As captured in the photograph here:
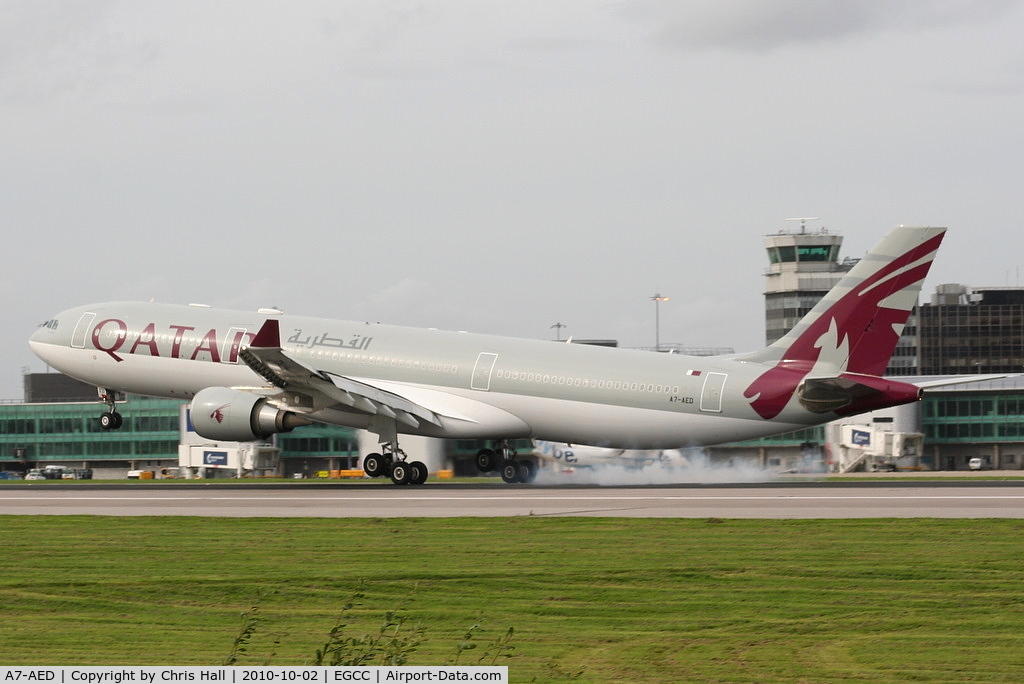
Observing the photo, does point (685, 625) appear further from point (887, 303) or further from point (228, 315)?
point (228, 315)

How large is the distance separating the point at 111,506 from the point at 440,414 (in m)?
14.2

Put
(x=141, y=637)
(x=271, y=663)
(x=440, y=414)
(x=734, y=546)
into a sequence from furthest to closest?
(x=440, y=414)
(x=734, y=546)
(x=141, y=637)
(x=271, y=663)

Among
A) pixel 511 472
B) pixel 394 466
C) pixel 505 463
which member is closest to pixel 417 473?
pixel 394 466

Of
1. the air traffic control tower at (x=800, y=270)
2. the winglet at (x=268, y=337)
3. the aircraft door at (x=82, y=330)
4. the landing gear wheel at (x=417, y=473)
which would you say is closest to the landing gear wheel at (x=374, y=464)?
the landing gear wheel at (x=417, y=473)

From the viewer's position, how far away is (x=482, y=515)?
35.5 m

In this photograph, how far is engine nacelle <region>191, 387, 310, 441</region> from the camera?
49594 millimetres

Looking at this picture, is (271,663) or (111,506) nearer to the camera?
(271,663)

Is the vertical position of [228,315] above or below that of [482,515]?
above

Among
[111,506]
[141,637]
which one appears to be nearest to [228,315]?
[111,506]

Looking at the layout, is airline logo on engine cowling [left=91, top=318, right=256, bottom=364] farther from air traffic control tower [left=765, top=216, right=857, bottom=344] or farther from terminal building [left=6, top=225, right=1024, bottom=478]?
air traffic control tower [left=765, top=216, right=857, bottom=344]

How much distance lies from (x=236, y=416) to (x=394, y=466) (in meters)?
6.28

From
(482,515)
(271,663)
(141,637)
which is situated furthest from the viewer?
(482,515)

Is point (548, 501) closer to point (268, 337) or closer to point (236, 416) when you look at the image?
point (268, 337)

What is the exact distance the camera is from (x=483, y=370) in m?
51.7
